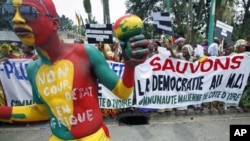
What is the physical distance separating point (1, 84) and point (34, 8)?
4.55m

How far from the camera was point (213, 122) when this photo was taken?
18.9 feet

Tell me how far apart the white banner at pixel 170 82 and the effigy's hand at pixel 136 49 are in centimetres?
419

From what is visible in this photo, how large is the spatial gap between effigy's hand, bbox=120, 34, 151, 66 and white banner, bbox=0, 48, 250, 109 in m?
4.19

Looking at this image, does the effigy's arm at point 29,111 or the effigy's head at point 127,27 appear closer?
the effigy's head at point 127,27

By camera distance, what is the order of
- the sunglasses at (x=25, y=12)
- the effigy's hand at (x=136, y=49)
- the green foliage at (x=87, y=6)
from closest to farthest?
the effigy's hand at (x=136, y=49), the sunglasses at (x=25, y=12), the green foliage at (x=87, y=6)

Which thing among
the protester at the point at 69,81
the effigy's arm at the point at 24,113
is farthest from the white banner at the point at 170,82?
the protester at the point at 69,81

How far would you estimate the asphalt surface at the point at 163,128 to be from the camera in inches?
201

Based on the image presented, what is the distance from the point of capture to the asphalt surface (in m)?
5.10

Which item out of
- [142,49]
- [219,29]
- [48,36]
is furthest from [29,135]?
[219,29]

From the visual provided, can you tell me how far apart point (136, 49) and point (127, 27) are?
0.50 ft

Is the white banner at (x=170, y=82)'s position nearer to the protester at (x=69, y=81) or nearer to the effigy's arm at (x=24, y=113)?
the effigy's arm at (x=24, y=113)

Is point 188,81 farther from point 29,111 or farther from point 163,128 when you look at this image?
point 29,111

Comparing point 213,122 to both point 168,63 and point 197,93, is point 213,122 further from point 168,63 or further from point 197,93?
point 168,63

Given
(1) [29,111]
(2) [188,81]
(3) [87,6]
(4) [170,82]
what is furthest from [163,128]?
(3) [87,6]
